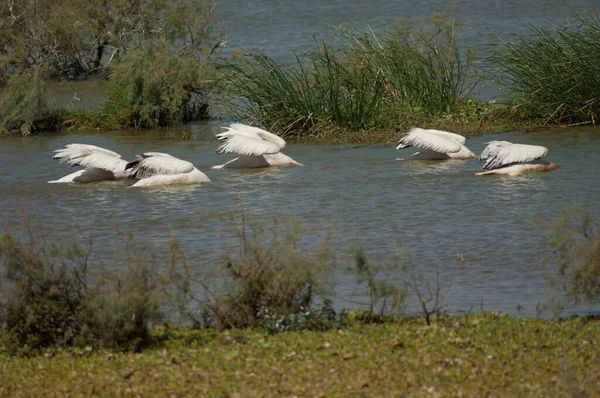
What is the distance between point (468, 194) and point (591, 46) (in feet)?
15.3

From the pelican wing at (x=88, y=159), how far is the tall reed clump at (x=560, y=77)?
5.95m

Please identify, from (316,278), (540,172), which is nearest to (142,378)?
(316,278)

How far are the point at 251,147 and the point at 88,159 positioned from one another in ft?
6.09

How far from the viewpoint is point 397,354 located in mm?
5223

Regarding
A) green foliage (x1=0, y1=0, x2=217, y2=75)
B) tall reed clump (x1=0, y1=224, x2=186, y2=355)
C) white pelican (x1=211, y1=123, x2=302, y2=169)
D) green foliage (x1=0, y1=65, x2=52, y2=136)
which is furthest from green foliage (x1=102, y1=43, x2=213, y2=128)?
tall reed clump (x1=0, y1=224, x2=186, y2=355)

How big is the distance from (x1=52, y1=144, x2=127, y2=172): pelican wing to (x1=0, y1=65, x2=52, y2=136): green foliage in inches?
203

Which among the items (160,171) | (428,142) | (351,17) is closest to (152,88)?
(160,171)

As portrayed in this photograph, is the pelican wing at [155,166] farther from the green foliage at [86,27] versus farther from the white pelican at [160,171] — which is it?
the green foliage at [86,27]

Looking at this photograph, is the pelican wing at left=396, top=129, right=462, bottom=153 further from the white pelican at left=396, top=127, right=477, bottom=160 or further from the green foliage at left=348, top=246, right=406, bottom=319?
the green foliage at left=348, top=246, right=406, bottom=319

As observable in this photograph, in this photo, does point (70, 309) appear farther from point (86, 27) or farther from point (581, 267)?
point (86, 27)

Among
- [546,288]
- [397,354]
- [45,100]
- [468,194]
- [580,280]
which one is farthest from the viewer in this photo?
[45,100]

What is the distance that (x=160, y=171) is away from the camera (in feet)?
37.0

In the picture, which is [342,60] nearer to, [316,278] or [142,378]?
[316,278]

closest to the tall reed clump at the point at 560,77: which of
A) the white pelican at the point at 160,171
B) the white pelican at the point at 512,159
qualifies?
the white pelican at the point at 512,159
